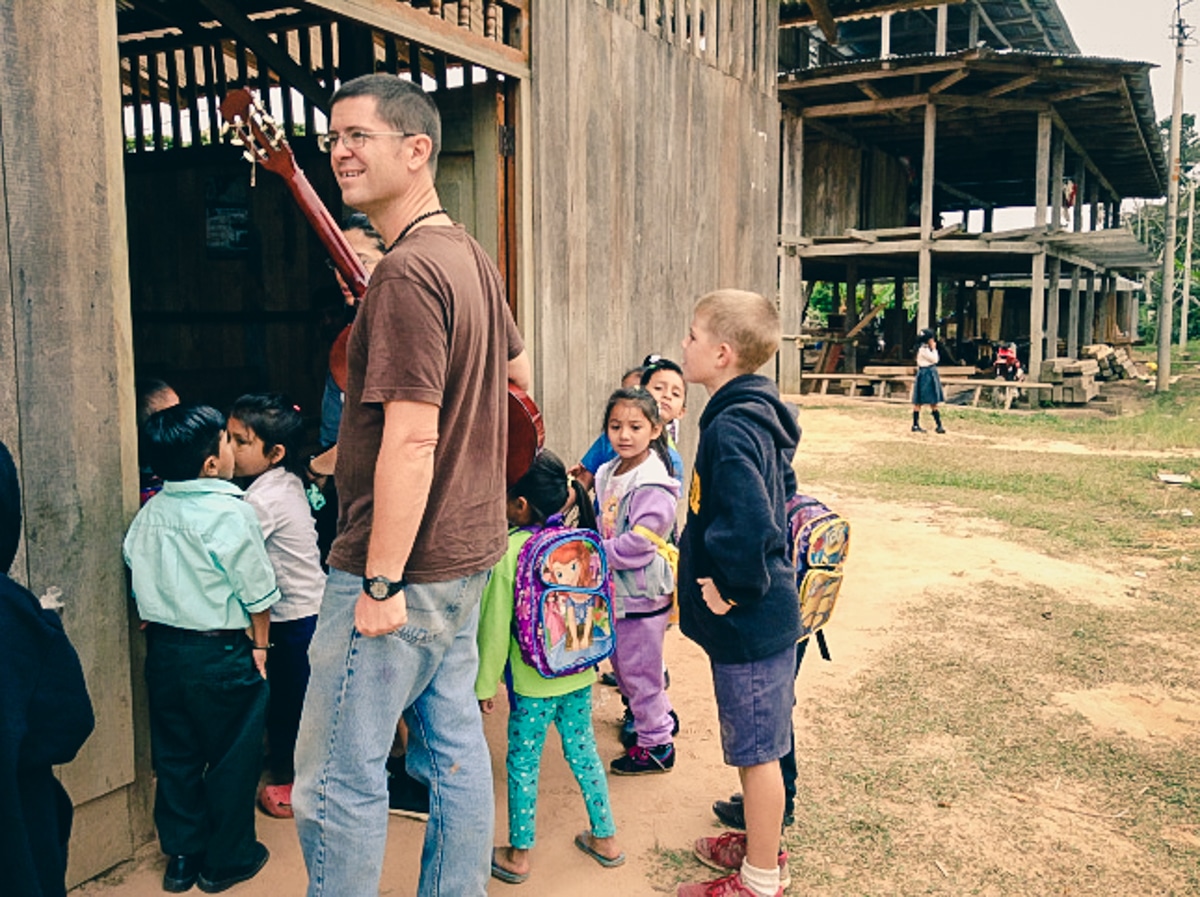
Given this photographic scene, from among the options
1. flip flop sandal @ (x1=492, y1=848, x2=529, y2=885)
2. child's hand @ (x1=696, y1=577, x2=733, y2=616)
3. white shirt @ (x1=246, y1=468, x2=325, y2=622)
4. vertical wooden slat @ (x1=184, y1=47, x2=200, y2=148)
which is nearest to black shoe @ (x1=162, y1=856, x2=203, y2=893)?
white shirt @ (x1=246, y1=468, x2=325, y2=622)

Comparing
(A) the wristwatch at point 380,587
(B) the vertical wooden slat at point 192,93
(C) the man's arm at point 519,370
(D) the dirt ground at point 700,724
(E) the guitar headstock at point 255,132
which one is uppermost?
(B) the vertical wooden slat at point 192,93

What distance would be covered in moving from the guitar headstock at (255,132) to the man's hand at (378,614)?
1615mm

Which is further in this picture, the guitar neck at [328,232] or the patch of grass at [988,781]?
the patch of grass at [988,781]

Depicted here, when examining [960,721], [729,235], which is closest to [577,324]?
[729,235]

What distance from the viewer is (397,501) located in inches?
85.4

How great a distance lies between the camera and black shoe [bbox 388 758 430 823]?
361cm

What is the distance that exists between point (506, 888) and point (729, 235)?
16.9 feet

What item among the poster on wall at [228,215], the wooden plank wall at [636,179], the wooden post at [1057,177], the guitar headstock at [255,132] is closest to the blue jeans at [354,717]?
the guitar headstock at [255,132]

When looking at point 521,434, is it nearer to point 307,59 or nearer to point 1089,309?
point 307,59

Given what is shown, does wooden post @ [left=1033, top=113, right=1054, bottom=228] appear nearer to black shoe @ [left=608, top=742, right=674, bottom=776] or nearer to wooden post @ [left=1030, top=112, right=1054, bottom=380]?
wooden post @ [left=1030, top=112, right=1054, bottom=380]

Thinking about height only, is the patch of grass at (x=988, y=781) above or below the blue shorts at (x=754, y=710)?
below

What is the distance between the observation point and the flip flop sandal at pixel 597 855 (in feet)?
10.9

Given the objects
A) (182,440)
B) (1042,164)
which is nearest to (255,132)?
(182,440)

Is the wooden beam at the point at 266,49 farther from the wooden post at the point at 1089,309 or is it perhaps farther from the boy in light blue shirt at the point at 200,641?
the wooden post at the point at 1089,309
